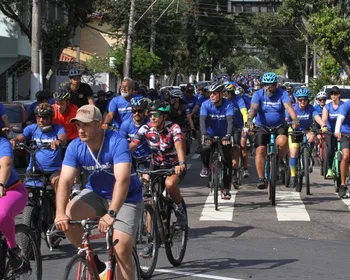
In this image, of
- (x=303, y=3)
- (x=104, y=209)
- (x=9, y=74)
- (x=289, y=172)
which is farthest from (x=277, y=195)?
(x=9, y=74)

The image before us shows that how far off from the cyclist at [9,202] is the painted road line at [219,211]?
5.79m

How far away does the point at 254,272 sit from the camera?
351 inches

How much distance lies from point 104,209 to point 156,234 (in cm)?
176

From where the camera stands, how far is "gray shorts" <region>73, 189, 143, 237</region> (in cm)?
642

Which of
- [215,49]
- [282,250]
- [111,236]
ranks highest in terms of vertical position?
[215,49]

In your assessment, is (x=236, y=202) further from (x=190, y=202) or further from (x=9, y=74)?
(x=9, y=74)

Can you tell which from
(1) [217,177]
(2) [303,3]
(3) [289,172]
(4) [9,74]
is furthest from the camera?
(4) [9,74]

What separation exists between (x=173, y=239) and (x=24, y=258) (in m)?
2.34

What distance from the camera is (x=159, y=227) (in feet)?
28.5

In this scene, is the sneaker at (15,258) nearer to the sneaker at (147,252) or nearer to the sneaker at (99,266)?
the sneaker at (99,266)

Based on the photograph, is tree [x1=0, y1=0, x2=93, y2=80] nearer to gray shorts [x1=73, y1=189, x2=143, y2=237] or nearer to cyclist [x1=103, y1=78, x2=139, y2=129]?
cyclist [x1=103, y1=78, x2=139, y2=129]

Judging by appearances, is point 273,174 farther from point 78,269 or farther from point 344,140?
point 78,269

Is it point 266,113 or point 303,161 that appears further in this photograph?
point 303,161

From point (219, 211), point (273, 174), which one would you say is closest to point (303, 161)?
point (273, 174)
